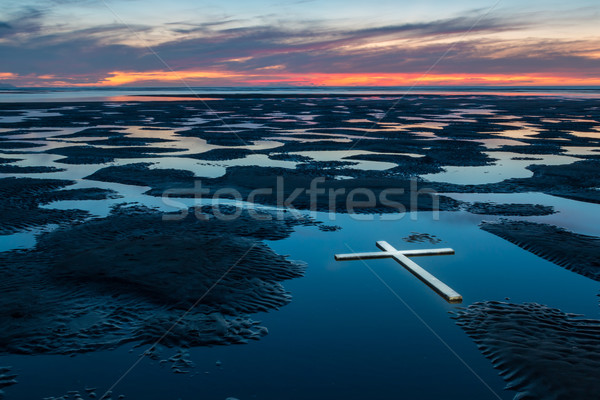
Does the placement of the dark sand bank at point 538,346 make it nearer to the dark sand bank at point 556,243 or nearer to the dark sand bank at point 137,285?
the dark sand bank at point 556,243

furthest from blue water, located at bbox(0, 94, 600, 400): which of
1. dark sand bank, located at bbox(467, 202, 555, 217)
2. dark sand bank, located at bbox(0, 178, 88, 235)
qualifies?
dark sand bank, located at bbox(467, 202, 555, 217)

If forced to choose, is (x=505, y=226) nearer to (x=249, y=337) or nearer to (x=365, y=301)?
(x=365, y=301)

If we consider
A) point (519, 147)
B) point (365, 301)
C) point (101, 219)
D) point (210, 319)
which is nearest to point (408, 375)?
point (365, 301)

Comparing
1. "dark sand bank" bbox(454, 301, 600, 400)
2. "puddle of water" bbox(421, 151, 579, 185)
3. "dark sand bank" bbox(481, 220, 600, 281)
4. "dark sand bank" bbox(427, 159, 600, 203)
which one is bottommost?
"dark sand bank" bbox(454, 301, 600, 400)

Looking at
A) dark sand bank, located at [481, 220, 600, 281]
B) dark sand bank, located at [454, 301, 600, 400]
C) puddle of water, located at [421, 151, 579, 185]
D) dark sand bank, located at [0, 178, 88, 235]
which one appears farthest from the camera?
puddle of water, located at [421, 151, 579, 185]

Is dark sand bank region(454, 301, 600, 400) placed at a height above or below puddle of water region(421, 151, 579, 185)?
below

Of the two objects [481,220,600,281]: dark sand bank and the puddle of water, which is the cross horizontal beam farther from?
the puddle of water
